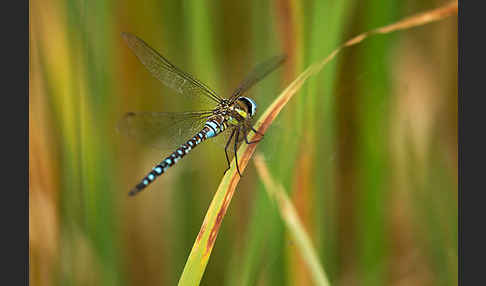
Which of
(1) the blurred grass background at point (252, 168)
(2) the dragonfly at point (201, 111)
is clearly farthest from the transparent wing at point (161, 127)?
(1) the blurred grass background at point (252, 168)

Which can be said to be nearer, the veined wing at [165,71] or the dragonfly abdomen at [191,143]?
the dragonfly abdomen at [191,143]

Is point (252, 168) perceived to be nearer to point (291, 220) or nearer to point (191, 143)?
point (191, 143)

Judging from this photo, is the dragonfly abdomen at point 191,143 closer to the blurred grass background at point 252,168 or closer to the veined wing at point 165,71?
the veined wing at point 165,71

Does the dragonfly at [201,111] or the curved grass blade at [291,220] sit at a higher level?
the dragonfly at [201,111]

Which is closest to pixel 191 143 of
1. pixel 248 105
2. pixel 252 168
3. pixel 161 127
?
pixel 161 127

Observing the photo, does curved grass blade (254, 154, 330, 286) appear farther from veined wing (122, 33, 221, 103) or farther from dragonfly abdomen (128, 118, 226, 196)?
veined wing (122, 33, 221, 103)
